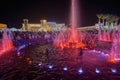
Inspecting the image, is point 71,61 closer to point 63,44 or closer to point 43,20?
point 63,44

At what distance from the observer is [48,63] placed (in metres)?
19.1

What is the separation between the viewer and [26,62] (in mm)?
19781

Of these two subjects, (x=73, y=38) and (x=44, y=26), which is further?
(x=44, y=26)

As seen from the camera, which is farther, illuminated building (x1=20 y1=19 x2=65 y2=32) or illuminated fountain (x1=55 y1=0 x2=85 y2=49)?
illuminated building (x1=20 y1=19 x2=65 y2=32)

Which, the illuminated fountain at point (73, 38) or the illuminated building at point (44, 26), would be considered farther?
the illuminated building at point (44, 26)

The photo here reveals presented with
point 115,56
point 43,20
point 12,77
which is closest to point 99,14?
point 43,20

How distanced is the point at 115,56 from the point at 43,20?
112807 mm

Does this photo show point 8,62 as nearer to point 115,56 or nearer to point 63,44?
point 115,56

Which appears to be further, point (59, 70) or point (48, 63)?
point (48, 63)

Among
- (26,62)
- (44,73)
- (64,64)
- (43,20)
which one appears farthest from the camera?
(43,20)

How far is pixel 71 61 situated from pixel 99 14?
9645 centimetres

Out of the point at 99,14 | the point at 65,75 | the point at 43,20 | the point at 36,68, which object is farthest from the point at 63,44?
the point at 43,20

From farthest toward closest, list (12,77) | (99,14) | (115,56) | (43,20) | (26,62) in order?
(43,20), (99,14), (115,56), (26,62), (12,77)

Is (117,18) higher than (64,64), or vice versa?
(117,18)
